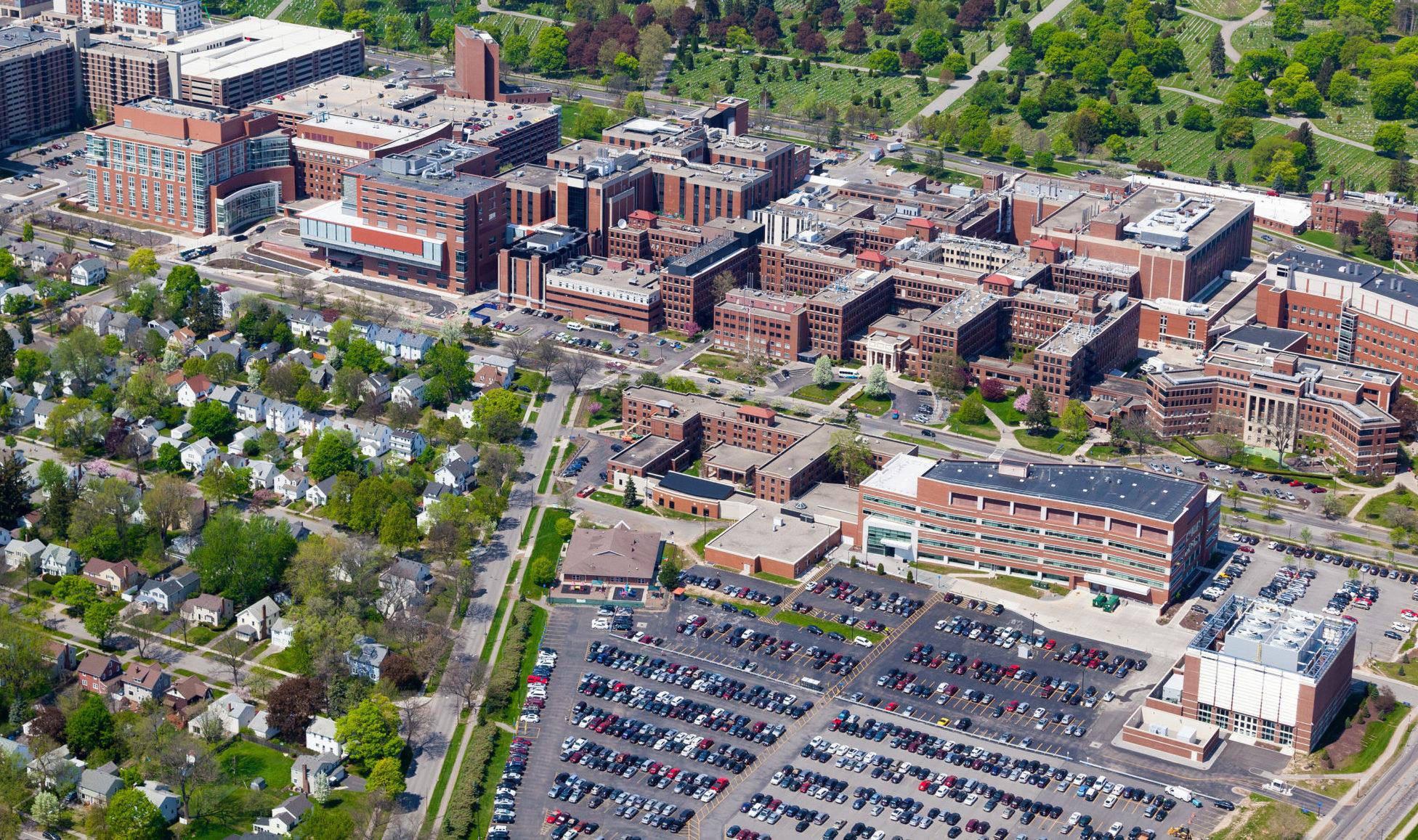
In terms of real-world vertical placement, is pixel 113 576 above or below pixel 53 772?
above

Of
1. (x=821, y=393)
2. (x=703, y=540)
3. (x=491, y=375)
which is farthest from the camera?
(x=821, y=393)

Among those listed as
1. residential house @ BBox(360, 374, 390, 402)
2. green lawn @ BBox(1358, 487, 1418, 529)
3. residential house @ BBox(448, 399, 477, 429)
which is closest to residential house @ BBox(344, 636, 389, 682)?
residential house @ BBox(448, 399, 477, 429)

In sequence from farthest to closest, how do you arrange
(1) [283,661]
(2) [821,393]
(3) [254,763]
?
(2) [821,393]
(1) [283,661]
(3) [254,763]

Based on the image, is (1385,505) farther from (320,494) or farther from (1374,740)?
(320,494)

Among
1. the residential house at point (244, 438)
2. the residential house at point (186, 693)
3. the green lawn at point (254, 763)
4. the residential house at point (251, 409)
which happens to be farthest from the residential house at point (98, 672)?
the residential house at point (251, 409)

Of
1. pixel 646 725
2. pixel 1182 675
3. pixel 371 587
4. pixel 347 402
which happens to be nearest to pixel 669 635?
pixel 646 725

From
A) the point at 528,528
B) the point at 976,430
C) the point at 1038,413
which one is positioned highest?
the point at 1038,413

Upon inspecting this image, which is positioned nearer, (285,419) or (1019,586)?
(1019,586)

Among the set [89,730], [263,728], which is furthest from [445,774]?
[89,730]
